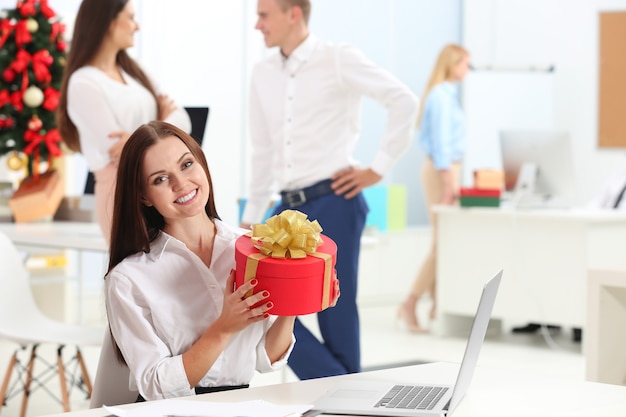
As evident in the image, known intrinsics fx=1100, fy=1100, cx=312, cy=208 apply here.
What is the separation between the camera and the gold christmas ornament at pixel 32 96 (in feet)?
17.0

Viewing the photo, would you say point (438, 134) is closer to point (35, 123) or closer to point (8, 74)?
point (35, 123)

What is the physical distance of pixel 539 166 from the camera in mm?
6086

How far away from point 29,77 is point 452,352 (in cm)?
254

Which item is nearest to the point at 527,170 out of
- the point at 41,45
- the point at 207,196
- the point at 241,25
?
the point at 241,25

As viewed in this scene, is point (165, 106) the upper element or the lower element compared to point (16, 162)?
upper

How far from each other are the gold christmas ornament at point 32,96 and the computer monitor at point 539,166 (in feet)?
8.18

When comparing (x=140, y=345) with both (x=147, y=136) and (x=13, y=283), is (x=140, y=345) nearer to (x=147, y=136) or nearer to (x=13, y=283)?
(x=147, y=136)

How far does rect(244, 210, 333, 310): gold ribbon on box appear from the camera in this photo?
190 cm

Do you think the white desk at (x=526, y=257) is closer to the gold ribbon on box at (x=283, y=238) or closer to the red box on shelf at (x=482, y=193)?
the red box on shelf at (x=482, y=193)

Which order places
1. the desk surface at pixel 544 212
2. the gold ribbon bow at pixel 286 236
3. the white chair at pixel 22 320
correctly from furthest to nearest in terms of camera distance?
1. the desk surface at pixel 544 212
2. the white chair at pixel 22 320
3. the gold ribbon bow at pixel 286 236

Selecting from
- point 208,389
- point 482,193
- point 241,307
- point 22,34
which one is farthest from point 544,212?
point 241,307

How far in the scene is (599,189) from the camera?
841 cm

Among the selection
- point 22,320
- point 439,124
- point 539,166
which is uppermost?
point 439,124

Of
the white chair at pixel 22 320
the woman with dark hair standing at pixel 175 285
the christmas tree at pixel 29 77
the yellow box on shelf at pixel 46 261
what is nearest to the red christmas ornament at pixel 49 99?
the christmas tree at pixel 29 77
